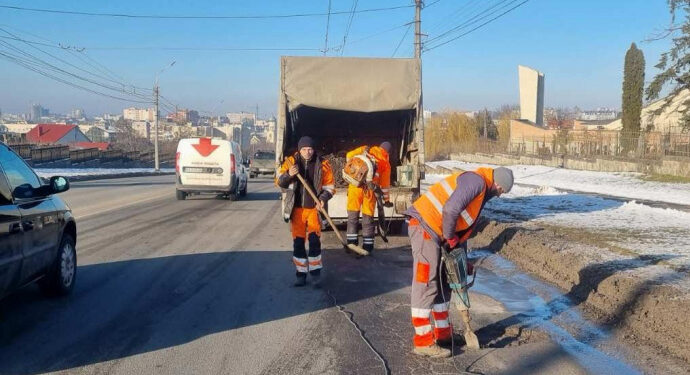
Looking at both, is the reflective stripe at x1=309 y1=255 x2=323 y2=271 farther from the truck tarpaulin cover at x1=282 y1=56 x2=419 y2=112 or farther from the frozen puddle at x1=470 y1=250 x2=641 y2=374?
the truck tarpaulin cover at x1=282 y1=56 x2=419 y2=112

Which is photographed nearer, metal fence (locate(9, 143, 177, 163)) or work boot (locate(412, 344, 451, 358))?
work boot (locate(412, 344, 451, 358))

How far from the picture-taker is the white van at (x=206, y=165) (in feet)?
62.7

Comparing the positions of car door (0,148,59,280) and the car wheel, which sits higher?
car door (0,148,59,280)

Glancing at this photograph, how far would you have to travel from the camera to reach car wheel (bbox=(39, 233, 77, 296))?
6.55 m

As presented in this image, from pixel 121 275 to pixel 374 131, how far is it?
7744 millimetres

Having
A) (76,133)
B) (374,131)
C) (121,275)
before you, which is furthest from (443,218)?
(76,133)

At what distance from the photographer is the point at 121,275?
26.3 ft

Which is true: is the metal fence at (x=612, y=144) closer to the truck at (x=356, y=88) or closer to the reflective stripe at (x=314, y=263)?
the truck at (x=356, y=88)

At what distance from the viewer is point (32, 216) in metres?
5.91

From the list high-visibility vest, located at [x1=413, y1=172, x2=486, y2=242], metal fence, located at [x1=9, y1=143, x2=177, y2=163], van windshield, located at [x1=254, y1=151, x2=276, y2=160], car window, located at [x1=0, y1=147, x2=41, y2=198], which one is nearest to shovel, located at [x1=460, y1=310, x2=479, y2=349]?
high-visibility vest, located at [x1=413, y1=172, x2=486, y2=242]

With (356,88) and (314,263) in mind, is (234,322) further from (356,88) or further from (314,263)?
(356,88)

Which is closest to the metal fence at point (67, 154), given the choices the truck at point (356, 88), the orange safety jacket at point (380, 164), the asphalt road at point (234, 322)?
the truck at point (356, 88)

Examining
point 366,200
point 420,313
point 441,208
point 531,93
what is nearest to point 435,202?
point 441,208

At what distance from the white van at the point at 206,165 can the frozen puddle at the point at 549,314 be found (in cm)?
1143
